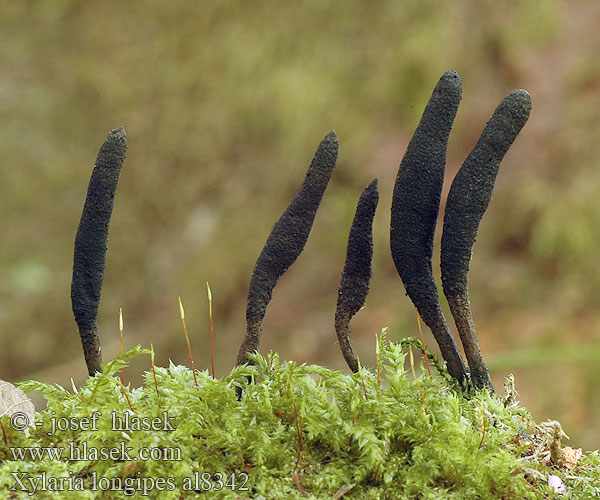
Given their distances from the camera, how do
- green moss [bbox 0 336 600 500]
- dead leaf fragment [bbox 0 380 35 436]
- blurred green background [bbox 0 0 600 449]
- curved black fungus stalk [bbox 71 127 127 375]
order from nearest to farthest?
1. green moss [bbox 0 336 600 500]
2. dead leaf fragment [bbox 0 380 35 436]
3. curved black fungus stalk [bbox 71 127 127 375]
4. blurred green background [bbox 0 0 600 449]

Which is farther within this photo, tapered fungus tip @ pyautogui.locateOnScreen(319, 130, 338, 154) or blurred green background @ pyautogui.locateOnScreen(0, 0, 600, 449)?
blurred green background @ pyautogui.locateOnScreen(0, 0, 600, 449)

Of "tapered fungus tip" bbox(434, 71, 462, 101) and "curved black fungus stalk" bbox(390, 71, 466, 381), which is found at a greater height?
"tapered fungus tip" bbox(434, 71, 462, 101)

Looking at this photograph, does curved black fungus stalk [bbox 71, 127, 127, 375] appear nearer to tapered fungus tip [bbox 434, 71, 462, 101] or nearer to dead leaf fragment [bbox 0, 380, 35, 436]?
dead leaf fragment [bbox 0, 380, 35, 436]

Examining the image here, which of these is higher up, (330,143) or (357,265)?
(330,143)

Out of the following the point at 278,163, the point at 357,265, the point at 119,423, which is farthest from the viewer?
the point at 278,163

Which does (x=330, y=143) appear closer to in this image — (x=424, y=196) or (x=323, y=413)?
(x=424, y=196)

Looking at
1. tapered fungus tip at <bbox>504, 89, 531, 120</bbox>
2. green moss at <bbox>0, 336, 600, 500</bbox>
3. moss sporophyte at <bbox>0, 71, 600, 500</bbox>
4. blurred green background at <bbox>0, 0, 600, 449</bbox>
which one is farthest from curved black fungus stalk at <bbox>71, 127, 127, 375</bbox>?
blurred green background at <bbox>0, 0, 600, 449</bbox>

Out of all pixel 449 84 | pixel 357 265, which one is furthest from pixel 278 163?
pixel 449 84

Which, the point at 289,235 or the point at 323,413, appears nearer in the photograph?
the point at 323,413
